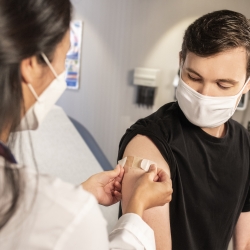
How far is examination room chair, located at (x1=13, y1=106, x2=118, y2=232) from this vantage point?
2.19 metres

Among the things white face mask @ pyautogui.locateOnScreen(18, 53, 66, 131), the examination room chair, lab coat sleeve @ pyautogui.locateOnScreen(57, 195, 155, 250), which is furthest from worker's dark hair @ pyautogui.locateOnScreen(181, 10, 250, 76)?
the examination room chair

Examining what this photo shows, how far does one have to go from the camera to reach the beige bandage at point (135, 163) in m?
0.91

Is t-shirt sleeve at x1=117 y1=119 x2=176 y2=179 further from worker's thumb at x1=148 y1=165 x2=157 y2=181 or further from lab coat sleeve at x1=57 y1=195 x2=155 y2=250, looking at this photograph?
lab coat sleeve at x1=57 y1=195 x2=155 y2=250

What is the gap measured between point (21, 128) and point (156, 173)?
1.28 ft

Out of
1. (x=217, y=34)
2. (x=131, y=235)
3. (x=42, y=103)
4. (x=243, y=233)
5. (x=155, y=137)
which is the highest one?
(x=217, y=34)

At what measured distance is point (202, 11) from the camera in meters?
2.48

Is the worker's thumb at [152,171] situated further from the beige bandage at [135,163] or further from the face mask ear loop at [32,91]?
the face mask ear loop at [32,91]

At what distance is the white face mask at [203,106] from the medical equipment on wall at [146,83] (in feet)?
5.43

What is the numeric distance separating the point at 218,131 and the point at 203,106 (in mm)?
178

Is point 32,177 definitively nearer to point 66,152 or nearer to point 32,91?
point 32,91

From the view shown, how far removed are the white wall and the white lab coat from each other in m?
2.22

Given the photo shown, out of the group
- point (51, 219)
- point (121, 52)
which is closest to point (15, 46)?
point (51, 219)

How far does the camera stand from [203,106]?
1052mm

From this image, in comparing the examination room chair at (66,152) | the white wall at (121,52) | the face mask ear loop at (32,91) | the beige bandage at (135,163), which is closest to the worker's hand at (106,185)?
the beige bandage at (135,163)
